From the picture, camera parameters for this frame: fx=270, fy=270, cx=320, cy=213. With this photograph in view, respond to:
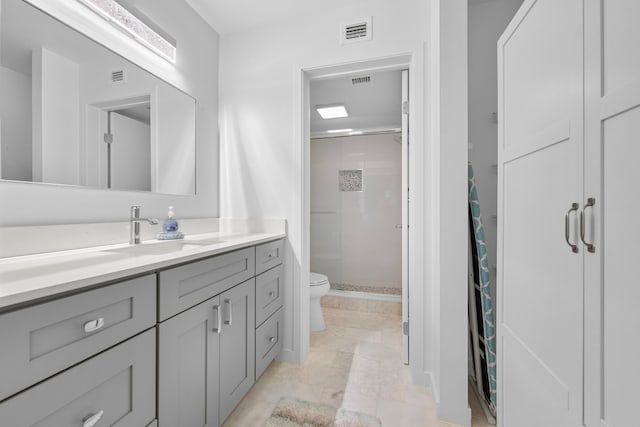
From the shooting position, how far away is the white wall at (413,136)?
1.36m

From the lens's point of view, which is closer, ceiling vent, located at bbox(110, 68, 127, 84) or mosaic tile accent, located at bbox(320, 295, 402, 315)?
ceiling vent, located at bbox(110, 68, 127, 84)

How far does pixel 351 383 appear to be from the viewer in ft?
5.44

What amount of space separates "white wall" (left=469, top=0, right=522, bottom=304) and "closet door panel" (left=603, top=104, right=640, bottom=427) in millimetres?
1316

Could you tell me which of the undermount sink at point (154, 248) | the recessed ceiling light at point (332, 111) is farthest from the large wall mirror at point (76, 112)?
the recessed ceiling light at point (332, 111)

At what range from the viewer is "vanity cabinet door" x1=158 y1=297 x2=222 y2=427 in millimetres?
918

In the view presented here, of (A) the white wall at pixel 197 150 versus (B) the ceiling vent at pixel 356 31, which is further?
(B) the ceiling vent at pixel 356 31

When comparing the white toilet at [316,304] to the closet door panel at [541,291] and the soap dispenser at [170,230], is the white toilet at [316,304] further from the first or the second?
the closet door panel at [541,291]

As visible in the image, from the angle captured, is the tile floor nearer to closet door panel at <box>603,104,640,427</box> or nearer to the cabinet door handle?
the cabinet door handle

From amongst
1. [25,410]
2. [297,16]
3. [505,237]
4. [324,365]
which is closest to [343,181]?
[297,16]

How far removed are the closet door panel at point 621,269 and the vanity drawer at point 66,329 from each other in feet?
3.81

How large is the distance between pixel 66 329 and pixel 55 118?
0.97 metres

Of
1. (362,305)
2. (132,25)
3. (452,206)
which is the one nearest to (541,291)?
(452,206)

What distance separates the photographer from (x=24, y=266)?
0.84 m

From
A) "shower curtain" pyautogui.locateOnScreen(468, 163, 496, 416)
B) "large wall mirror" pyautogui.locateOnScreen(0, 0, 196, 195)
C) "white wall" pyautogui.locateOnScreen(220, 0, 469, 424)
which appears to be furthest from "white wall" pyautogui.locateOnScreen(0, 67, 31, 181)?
"shower curtain" pyautogui.locateOnScreen(468, 163, 496, 416)
